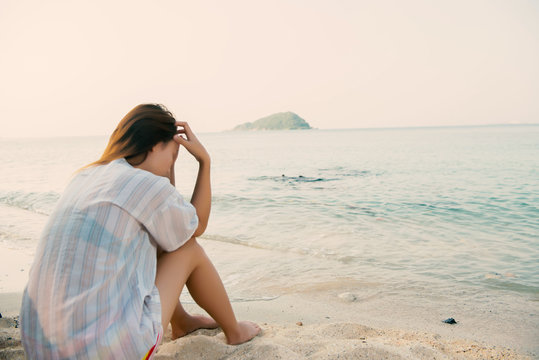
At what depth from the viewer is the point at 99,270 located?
175 centimetres

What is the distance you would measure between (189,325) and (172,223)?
1.33 meters

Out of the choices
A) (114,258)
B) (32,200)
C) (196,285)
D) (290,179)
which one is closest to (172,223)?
(114,258)

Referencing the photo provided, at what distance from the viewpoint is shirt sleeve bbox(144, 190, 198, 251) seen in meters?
1.94

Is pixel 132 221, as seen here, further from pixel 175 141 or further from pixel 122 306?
pixel 175 141

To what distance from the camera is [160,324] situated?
1.96 metres

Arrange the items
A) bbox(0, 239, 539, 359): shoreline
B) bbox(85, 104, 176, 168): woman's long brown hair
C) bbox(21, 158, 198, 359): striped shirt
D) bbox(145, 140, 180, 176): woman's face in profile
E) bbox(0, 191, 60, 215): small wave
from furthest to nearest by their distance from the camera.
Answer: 1. bbox(0, 191, 60, 215): small wave
2. bbox(0, 239, 539, 359): shoreline
3. bbox(145, 140, 180, 176): woman's face in profile
4. bbox(85, 104, 176, 168): woman's long brown hair
5. bbox(21, 158, 198, 359): striped shirt

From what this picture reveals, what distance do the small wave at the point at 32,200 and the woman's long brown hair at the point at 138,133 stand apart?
878 centimetres

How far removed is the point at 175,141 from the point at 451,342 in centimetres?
251

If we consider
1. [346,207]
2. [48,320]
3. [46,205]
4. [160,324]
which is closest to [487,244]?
[346,207]

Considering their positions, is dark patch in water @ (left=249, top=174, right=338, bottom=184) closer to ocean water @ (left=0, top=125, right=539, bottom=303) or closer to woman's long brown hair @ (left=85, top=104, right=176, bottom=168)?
ocean water @ (left=0, top=125, right=539, bottom=303)

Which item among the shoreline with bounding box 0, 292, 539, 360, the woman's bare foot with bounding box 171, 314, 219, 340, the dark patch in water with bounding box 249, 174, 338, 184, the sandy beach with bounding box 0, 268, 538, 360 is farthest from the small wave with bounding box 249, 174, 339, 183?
the woman's bare foot with bounding box 171, 314, 219, 340

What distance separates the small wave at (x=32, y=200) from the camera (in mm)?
10395

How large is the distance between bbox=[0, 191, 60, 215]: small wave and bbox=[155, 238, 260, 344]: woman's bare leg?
27.9 ft

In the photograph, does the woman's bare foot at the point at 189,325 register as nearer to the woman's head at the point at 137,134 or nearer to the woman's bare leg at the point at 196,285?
the woman's bare leg at the point at 196,285
